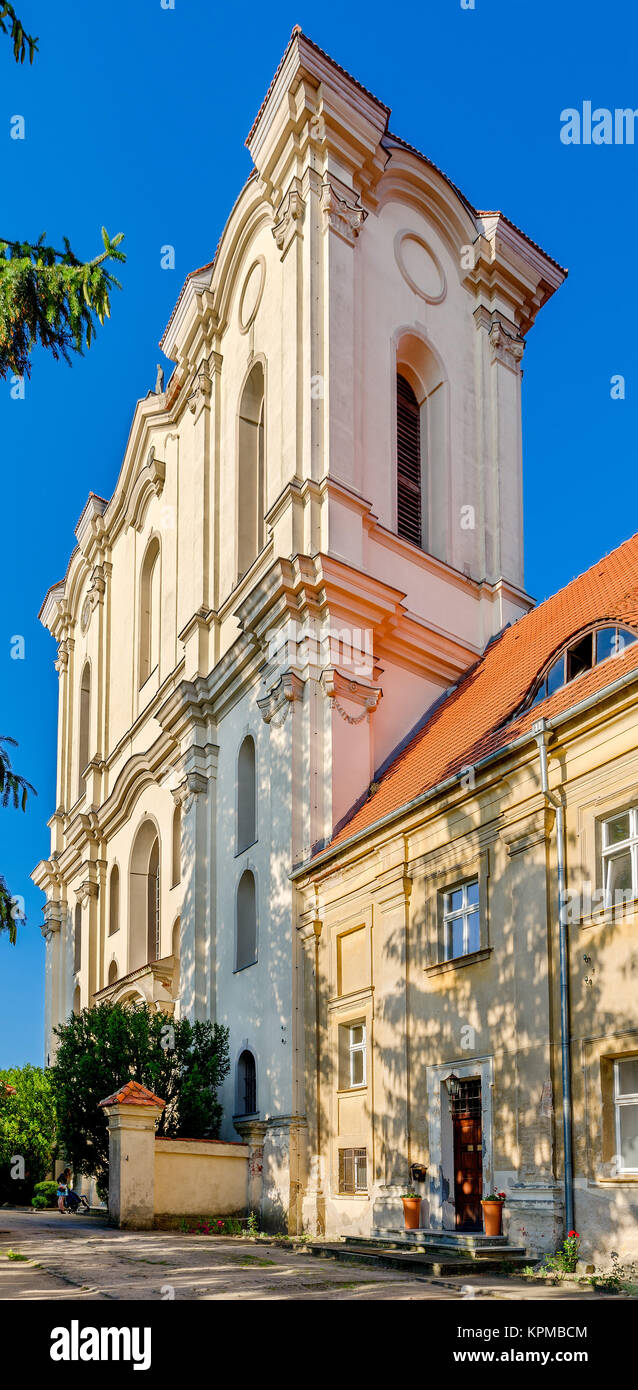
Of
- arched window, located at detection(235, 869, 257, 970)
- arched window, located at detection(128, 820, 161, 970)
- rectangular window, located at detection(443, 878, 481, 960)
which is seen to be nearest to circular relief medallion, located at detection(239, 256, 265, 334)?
arched window, located at detection(235, 869, 257, 970)

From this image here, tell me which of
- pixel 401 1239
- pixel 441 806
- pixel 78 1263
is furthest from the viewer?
pixel 441 806

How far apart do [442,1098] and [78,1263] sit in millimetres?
5064

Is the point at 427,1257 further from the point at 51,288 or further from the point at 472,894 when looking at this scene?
the point at 51,288

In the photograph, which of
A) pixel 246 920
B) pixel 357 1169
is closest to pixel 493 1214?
pixel 357 1169

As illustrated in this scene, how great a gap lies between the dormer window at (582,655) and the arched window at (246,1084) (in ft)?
30.5

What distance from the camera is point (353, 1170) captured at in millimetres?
19906

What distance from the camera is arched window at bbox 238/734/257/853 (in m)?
25.6

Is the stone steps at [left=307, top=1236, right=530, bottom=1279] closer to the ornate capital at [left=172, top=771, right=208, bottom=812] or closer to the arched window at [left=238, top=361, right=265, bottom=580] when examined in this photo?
the ornate capital at [left=172, top=771, right=208, bottom=812]

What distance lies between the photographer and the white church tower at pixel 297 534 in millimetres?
23234

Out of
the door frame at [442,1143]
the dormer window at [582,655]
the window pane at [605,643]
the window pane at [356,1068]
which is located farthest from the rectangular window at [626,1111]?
the window pane at [356,1068]

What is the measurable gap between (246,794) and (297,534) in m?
5.30

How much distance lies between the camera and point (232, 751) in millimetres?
26328

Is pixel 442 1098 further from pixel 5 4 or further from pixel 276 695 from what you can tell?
pixel 5 4
